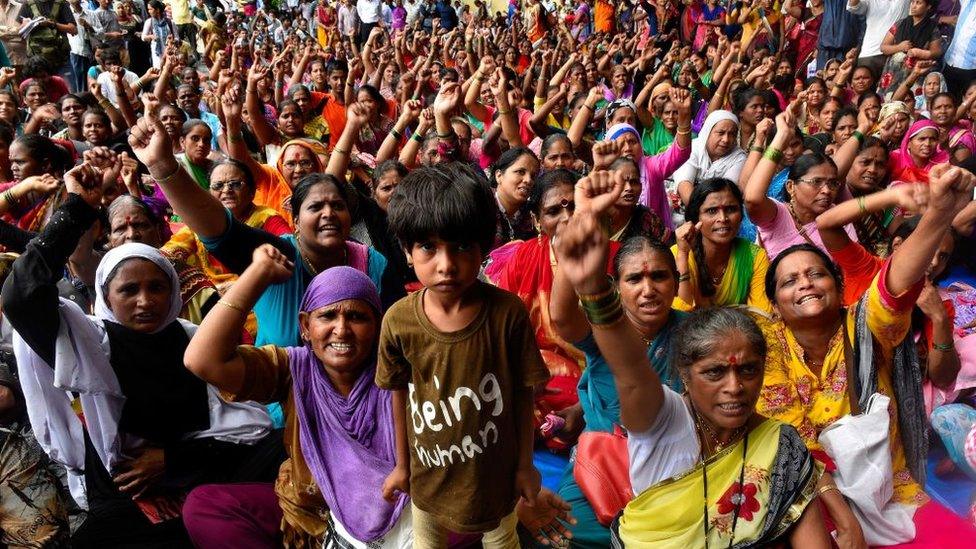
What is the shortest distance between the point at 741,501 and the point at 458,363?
76cm

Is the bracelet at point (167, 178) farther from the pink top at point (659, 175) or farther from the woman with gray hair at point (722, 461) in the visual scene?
the pink top at point (659, 175)

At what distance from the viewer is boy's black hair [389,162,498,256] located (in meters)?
1.57

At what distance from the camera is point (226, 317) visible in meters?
1.82

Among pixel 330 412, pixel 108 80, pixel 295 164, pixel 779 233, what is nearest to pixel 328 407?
pixel 330 412

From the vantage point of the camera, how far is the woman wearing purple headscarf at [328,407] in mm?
1938

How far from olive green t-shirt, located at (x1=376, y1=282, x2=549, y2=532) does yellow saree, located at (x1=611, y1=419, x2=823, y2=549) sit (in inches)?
16.0

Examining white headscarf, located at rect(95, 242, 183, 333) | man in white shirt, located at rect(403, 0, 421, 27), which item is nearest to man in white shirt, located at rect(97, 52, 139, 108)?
white headscarf, located at rect(95, 242, 183, 333)

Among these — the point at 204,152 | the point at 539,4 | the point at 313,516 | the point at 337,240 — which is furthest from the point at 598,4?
the point at 313,516

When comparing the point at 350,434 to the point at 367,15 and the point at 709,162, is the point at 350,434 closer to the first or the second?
the point at 709,162

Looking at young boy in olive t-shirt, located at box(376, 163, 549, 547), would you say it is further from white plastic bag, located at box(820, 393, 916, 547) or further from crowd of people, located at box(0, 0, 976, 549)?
white plastic bag, located at box(820, 393, 916, 547)

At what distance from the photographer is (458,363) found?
5.45 ft

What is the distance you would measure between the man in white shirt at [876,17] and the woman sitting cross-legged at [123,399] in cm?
847

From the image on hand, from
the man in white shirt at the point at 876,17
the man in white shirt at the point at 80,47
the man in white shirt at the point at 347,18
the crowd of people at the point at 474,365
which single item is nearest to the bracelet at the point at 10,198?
the crowd of people at the point at 474,365

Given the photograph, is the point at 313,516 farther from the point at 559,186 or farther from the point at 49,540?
the point at 559,186
